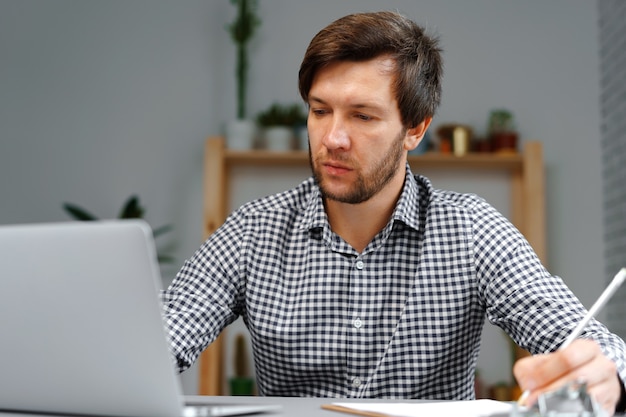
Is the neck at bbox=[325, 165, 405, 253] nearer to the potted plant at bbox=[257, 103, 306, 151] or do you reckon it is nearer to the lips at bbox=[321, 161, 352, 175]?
the lips at bbox=[321, 161, 352, 175]

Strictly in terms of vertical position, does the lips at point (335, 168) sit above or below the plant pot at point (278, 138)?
above

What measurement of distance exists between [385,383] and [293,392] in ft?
0.55

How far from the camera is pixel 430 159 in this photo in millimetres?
3291

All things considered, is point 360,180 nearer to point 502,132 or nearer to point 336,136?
point 336,136

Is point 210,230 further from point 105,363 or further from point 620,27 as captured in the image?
point 105,363

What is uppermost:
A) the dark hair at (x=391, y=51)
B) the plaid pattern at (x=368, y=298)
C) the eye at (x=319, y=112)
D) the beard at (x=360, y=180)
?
the dark hair at (x=391, y=51)

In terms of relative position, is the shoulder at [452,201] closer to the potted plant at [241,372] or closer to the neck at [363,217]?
the neck at [363,217]

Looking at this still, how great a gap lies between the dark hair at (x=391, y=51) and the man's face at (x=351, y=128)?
0.02 metres

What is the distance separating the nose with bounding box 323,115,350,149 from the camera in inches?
54.2

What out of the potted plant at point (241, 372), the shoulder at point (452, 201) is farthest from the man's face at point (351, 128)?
the potted plant at point (241, 372)

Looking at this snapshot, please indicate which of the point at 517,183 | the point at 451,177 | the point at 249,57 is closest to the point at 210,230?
the point at 249,57

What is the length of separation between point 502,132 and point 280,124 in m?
0.97

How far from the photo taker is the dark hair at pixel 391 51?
4.62ft

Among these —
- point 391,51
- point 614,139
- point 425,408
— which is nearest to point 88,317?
point 425,408
